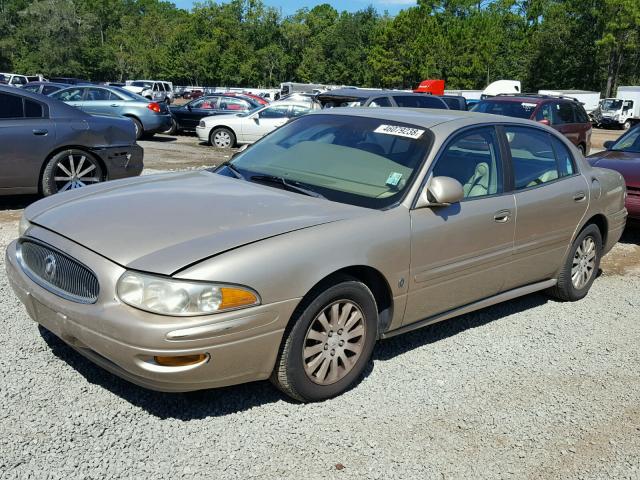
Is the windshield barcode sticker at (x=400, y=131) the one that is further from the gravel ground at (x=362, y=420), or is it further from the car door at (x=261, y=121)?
the car door at (x=261, y=121)

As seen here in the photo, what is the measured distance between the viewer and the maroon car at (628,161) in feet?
24.5

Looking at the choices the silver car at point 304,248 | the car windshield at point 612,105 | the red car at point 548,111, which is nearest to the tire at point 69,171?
the silver car at point 304,248

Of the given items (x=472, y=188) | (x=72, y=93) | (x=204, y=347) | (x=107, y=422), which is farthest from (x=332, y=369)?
(x=72, y=93)

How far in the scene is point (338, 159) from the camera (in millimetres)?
4242

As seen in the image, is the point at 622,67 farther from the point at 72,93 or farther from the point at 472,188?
the point at 472,188

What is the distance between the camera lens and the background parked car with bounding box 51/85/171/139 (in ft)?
56.3

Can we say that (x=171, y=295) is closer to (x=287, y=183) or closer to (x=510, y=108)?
(x=287, y=183)

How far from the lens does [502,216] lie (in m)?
4.43

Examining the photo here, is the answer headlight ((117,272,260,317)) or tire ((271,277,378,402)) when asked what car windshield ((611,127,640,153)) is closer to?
tire ((271,277,378,402))

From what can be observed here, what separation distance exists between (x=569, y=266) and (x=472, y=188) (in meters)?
1.51

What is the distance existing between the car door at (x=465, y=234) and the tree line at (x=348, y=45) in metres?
59.2

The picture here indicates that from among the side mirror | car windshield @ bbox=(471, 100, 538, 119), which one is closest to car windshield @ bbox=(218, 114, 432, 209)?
the side mirror

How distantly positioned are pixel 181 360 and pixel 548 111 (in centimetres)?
1313

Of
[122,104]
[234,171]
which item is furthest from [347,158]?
[122,104]
